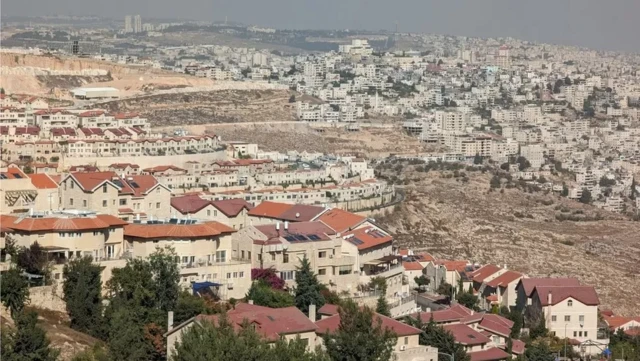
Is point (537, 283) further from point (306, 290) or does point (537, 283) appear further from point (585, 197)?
point (585, 197)

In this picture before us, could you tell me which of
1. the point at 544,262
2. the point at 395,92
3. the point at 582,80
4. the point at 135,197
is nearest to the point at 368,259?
the point at 135,197

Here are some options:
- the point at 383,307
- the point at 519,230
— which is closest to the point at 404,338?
the point at 383,307

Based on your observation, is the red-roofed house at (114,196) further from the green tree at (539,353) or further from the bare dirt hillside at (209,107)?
the bare dirt hillside at (209,107)

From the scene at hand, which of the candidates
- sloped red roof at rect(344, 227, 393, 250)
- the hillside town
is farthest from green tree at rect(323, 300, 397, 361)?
sloped red roof at rect(344, 227, 393, 250)

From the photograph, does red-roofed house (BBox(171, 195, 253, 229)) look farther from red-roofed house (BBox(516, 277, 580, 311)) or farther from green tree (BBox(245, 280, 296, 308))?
green tree (BBox(245, 280, 296, 308))

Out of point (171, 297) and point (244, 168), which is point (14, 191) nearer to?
point (171, 297)

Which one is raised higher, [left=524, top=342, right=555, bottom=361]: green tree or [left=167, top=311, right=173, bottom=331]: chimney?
[left=167, top=311, right=173, bottom=331]: chimney
